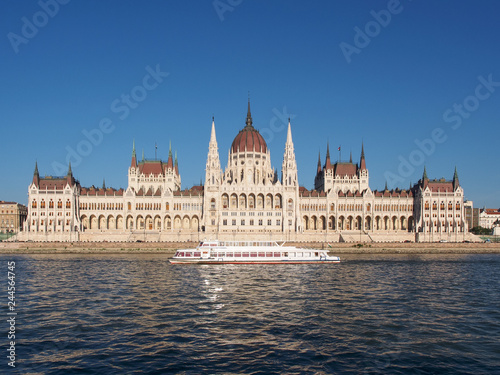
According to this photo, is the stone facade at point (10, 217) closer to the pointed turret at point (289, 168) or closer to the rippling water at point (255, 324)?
the pointed turret at point (289, 168)

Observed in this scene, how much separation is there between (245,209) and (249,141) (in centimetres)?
2181

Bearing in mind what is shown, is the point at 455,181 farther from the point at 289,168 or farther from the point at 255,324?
the point at 255,324

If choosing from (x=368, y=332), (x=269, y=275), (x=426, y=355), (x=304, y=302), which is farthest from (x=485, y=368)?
(x=269, y=275)

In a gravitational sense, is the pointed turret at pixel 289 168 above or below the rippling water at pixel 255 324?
above

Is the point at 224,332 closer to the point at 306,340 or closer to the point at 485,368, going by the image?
the point at 306,340

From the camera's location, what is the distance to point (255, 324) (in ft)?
103

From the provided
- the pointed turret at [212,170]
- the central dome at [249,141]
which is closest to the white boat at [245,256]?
the pointed turret at [212,170]

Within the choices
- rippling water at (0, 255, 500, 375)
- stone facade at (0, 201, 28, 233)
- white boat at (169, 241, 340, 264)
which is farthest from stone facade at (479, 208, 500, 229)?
stone facade at (0, 201, 28, 233)

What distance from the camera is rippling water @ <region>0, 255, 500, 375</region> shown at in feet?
78.1

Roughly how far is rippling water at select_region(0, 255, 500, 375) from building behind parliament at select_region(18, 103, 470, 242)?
6427 centimetres

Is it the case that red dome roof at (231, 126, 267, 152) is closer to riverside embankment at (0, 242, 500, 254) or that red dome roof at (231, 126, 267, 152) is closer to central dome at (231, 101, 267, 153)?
central dome at (231, 101, 267, 153)

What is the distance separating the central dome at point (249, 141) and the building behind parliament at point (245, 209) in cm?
32

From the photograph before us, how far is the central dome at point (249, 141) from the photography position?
132000 millimetres

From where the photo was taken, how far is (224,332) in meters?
29.4
